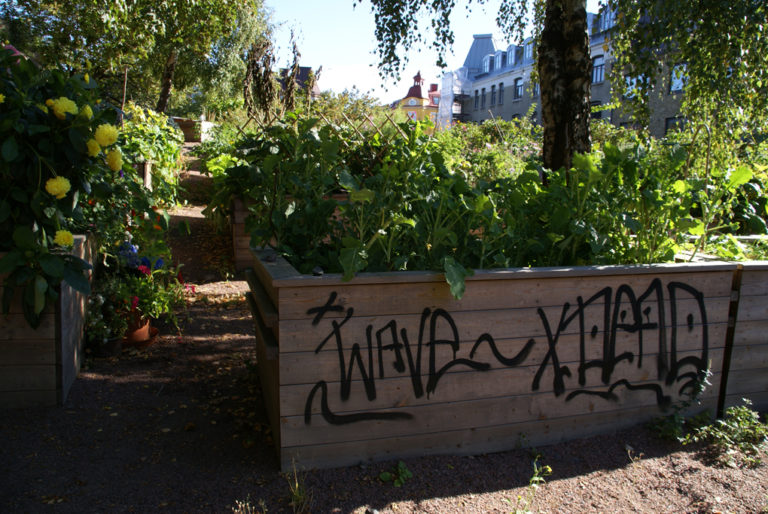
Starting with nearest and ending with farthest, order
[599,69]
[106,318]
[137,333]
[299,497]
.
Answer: [299,497], [106,318], [137,333], [599,69]

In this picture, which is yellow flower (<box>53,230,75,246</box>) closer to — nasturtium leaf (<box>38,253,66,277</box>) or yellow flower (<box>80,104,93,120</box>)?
nasturtium leaf (<box>38,253,66,277</box>)

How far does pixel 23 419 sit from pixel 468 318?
7.13 feet

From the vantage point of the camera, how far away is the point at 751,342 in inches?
112

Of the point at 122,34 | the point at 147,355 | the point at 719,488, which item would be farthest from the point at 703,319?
A: the point at 122,34

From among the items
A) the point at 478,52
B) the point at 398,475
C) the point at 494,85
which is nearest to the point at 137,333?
the point at 398,475

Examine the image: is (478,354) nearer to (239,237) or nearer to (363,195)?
(363,195)

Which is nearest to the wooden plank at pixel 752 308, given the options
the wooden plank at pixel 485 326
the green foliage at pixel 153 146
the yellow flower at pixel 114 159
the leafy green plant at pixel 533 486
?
the wooden plank at pixel 485 326

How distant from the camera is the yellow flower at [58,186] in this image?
2.32 meters

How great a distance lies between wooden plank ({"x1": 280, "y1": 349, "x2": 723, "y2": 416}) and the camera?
7.22 feet

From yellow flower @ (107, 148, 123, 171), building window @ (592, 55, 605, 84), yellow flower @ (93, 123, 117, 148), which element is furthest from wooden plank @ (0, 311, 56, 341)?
building window @ (592, 55, 605, 84)

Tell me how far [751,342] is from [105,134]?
3.45 meters

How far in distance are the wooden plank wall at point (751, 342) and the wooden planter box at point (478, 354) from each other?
0.06 meters

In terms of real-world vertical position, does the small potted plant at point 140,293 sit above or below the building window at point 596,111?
below

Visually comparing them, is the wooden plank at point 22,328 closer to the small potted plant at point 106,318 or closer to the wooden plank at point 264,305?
the small potted plant at point 106,318
